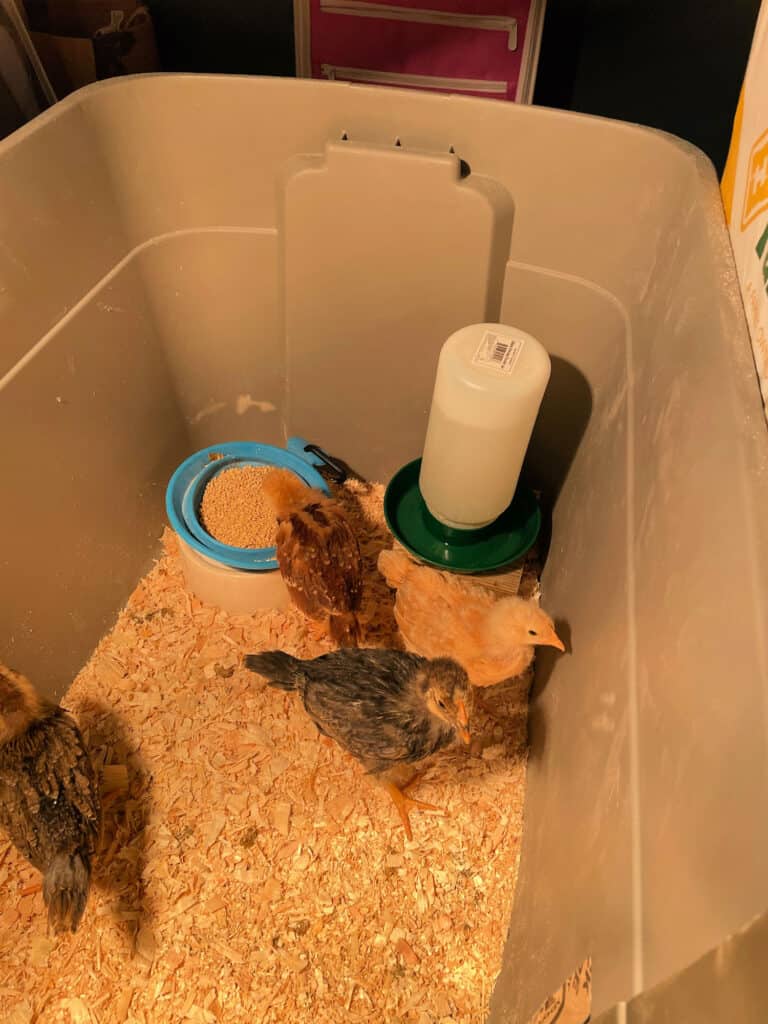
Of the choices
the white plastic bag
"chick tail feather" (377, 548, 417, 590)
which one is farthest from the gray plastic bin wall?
"chick tail feather" (377, 548, 417, 590)

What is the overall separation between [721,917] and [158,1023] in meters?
0.91

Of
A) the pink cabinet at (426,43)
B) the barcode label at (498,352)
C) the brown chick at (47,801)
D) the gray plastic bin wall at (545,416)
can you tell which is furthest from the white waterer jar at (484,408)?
the brown chick at (47,801)

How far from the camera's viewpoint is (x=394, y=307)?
1356 mm

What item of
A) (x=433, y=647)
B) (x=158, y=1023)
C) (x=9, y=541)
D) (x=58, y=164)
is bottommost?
(x=158, y=1023)

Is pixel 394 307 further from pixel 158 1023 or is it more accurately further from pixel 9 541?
pixel 158 1023

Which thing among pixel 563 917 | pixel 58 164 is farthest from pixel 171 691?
pixel 58 164

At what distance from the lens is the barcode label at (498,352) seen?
3.76ft

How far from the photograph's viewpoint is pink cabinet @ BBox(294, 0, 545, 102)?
4.40 ft

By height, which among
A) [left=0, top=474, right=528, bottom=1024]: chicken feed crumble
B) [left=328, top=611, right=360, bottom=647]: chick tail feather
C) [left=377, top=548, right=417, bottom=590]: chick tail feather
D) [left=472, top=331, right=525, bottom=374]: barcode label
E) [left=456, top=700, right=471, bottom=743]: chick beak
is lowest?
[left=0, top=474, right=528, bottom=1024]: chicken feed crumble

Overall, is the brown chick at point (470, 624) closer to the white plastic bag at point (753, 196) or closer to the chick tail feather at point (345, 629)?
the chick tail feather at point (345, 629)

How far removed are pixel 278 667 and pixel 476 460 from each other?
0.48 meters

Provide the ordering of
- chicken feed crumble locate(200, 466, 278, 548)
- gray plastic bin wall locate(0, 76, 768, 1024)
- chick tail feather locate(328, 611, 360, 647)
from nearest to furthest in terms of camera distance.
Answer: gray plastic bin wall locate(0, 76, 768, 1024) → chick tail feather locate(328, 611, 360, 647) → chicken feed crumble locate(200, 466, 278, 548)

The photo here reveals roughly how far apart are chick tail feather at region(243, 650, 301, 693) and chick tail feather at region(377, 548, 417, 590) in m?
0.25

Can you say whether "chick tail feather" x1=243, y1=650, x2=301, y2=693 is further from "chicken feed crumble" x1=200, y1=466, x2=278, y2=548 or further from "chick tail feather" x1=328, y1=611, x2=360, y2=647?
"chicken feed crumble" x1=200, y1=466, x2=278, y2=548
